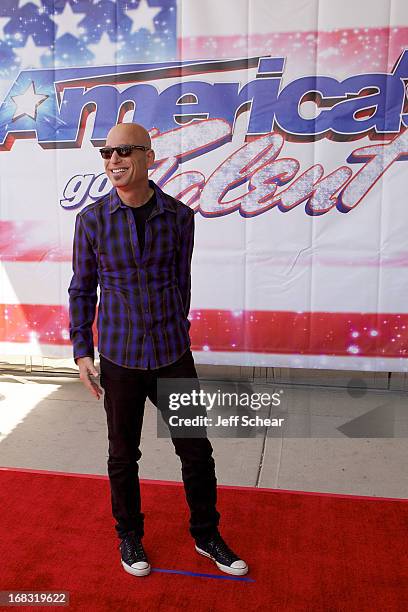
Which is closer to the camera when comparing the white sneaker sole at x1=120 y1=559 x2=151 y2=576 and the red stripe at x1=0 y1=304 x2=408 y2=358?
the white sneaker sole at x1=120 y1=559 x2=151 y2=576

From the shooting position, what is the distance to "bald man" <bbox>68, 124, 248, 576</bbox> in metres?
2.15

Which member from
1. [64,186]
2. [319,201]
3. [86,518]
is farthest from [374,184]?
[86,518]

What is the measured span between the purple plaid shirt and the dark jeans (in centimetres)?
5

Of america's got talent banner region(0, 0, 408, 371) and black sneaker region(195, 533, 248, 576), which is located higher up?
america's got talent banner region(0, 0, 408, 371)

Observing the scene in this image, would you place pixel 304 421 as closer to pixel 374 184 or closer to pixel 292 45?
pixel 374 184

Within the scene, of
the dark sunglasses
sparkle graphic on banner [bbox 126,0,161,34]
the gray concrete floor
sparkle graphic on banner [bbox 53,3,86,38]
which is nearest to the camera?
the dark sunglasses

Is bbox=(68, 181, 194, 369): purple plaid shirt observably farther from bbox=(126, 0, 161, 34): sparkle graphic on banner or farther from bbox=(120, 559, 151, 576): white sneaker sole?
bbox=(126, 0, 161, 34): sparkle graphic on banner

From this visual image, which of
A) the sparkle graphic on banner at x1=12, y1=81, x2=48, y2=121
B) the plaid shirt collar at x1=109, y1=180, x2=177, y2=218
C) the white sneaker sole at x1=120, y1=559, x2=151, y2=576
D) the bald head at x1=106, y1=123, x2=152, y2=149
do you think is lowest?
the white sneaker sole at x1=120, y1=559, x2=151, y2=576

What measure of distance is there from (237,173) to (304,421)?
5.85 feet

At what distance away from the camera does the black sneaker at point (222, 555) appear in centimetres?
228

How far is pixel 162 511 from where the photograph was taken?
275 centimetres

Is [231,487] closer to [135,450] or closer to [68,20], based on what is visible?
[135,450]

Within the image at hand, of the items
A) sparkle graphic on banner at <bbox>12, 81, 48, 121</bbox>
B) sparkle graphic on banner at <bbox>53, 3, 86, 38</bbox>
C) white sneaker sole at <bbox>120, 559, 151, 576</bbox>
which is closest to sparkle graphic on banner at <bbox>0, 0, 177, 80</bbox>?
sparkle graphic on banner at <bbox>53, 3, 86, 38</bbox>

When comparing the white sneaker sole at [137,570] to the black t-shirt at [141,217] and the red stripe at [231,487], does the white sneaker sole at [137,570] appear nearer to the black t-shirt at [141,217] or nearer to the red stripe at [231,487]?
the red stripe at [231,487]
